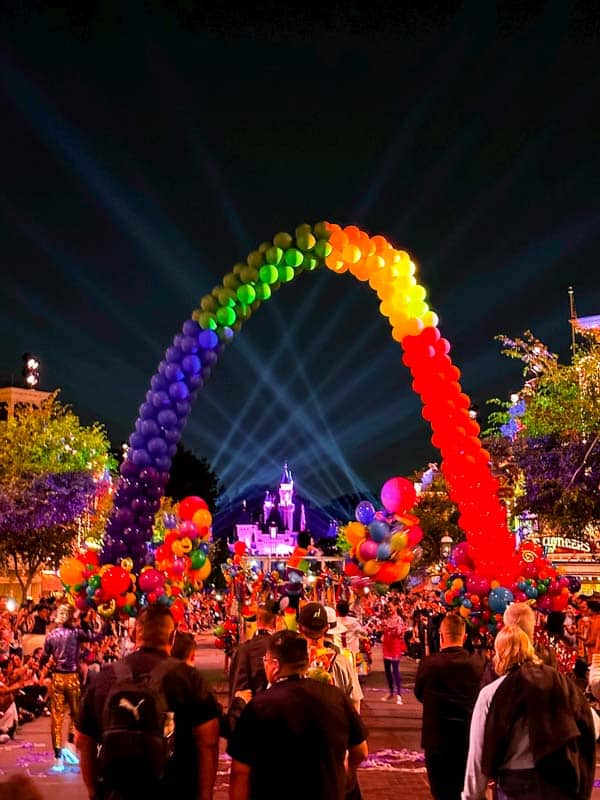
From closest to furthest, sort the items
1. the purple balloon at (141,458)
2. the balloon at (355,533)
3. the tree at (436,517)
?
the balloon at (355,533)
the purple balloon at (141,458)
the tree at (436,517)

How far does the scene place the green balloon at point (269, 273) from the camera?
16.4 m

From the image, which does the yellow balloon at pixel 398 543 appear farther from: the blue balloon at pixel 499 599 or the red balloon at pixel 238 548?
the red balloon at pixel 238 548

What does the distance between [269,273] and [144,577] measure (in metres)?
5.41

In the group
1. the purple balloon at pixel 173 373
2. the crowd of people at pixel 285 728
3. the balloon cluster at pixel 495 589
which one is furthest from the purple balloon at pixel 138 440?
the crowd of people at pixel 285 728

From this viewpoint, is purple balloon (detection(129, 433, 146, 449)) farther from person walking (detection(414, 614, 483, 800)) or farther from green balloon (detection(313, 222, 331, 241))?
person walking (detection(414, 614, 483, 800))

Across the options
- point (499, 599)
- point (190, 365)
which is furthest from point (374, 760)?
point (190, 365)

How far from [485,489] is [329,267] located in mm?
4502

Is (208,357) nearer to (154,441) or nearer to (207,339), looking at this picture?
(207,339)

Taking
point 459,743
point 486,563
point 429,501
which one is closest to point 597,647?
point 486,563

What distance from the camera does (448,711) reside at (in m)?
6.68

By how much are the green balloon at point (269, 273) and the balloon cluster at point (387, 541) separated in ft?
14.2

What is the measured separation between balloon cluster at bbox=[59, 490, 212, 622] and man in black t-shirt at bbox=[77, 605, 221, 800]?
780cm

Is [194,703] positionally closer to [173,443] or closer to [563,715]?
[563,715]

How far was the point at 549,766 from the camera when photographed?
4.57 m
